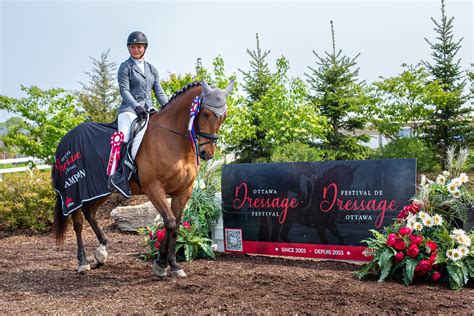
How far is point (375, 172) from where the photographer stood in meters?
6.16

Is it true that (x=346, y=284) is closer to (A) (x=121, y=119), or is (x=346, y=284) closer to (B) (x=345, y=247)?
(B) (x=345, y=247)

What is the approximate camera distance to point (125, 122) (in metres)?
6.20

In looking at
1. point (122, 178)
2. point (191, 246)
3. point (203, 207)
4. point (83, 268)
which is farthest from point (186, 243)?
point (122, 178)

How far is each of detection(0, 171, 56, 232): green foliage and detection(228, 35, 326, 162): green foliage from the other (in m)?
5.02

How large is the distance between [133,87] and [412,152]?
9.86 meters

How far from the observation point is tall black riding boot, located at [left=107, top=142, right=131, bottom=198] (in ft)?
19.6

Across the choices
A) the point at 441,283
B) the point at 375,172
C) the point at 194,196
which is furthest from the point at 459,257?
the point at 194,196

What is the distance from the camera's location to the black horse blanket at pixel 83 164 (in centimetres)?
628

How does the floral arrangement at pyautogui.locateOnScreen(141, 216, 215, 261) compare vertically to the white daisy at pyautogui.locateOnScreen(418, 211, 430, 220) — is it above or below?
below

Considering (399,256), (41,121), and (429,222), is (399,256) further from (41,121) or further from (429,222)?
(41,121)

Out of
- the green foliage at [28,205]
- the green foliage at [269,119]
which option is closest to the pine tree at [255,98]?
the green foliage at [269,119]

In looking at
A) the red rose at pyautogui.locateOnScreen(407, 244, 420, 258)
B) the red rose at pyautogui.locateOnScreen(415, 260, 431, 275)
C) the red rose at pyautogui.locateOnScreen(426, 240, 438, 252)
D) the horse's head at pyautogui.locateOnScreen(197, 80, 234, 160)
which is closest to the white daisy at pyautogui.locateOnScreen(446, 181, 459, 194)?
the red rose at pyautogui.locateOnScreen(426, 240, 438, 252)

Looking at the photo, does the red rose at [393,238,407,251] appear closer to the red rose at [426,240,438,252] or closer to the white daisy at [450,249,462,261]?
the red rose at [426,240,438,252]

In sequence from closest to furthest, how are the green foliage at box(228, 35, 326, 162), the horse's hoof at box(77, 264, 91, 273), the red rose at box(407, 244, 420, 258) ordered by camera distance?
the red rose at box(407, 244, 420, 258) < the horse's hoof at box(77, 264, 91, 273) < the green foliage at box(228, 35, 326, 162)
